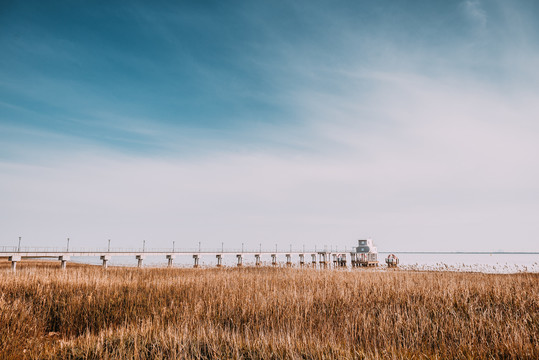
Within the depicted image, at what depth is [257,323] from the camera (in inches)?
306

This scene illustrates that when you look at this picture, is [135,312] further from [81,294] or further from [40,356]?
[40,356]

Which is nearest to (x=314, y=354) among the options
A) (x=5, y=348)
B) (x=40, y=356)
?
(x=40, y=356)

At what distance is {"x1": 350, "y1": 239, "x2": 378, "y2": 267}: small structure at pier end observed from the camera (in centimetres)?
5612

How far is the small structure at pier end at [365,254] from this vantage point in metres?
56.1

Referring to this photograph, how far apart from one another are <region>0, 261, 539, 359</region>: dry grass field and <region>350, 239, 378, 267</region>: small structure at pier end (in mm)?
45767

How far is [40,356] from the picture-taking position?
5.62m

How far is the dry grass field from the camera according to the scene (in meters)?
5.36

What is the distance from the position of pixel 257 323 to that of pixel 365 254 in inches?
2104

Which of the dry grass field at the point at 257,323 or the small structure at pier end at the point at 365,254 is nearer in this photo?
the dry grass field at the point at 257,323

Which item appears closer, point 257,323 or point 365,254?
point 257,323

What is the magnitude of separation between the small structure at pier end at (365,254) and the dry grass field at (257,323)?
150 ft

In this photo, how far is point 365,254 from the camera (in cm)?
5731

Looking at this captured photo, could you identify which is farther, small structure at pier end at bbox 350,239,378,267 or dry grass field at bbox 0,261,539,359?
small structure at pier end at bbox 350,239,378,267

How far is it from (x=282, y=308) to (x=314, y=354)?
3872mm
